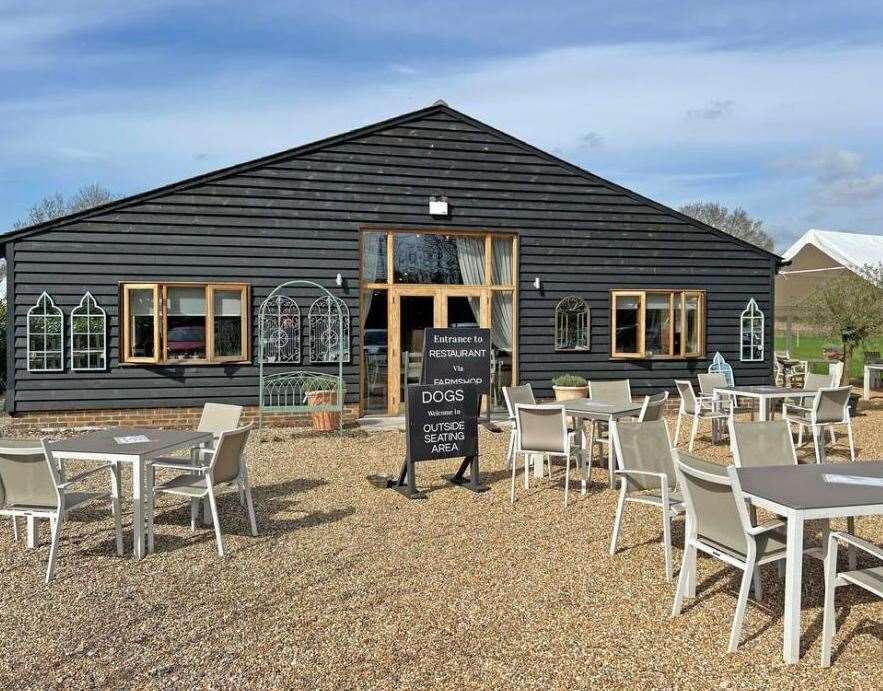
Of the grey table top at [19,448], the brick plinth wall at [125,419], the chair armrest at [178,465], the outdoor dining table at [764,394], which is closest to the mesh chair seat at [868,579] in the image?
the chair armrest at [178,465]

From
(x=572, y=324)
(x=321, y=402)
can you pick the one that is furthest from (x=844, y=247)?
(x=321, y=402)

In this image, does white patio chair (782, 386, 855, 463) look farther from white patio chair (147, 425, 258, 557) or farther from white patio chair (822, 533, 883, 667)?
white patio chair (147, 425, 258, 557)

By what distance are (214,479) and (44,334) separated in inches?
244

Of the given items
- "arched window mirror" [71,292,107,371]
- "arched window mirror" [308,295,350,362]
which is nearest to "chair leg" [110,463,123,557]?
"arched window mirror" [71,292,107,371]

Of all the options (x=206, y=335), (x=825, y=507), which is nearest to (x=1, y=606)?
(x=825, y=507)

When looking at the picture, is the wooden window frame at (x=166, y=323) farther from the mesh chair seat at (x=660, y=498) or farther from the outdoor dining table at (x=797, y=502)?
the outdoor dining table at (x=797, y=502)

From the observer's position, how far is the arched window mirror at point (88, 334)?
1000 cm

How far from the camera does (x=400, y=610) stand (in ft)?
12.9

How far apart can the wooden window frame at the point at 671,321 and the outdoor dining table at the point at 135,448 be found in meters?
7.51

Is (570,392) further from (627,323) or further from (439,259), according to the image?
(439,259)

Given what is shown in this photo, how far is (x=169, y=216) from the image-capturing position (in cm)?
1029

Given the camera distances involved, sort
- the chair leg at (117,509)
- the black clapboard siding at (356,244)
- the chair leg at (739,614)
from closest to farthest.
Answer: the chair leg at (739,614) < the chair leg at (117,509) < the black clapboard siding at (356,244)

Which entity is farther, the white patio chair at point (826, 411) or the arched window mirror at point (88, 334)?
the arched window mirror at point (88, 334)

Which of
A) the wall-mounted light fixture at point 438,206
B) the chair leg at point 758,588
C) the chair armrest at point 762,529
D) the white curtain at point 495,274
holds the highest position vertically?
the wall-mounted light fixture at point 438,206
